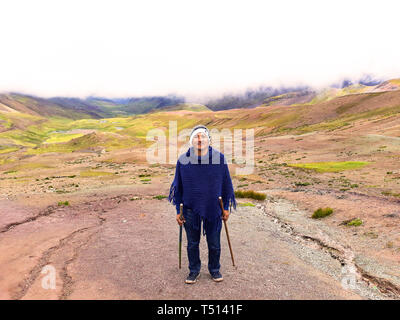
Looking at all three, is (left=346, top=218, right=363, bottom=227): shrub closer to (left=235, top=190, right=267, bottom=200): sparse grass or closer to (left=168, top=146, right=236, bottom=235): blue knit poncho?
(left=235, top=190, right=267, bottom=200): sparse grass

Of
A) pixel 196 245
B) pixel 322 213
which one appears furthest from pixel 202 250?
pixel 322 213

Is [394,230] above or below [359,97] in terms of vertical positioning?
below

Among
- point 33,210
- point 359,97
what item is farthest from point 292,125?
point 33,210

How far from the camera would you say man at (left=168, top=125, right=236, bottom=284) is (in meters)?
6.01

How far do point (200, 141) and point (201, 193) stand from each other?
121 centimetres

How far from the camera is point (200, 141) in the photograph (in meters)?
5.89

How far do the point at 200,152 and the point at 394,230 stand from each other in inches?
354

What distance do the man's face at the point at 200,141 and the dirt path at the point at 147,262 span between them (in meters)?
3.17

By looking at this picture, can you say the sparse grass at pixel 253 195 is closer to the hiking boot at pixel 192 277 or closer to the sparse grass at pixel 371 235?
the sparse grass at pixel 371 235

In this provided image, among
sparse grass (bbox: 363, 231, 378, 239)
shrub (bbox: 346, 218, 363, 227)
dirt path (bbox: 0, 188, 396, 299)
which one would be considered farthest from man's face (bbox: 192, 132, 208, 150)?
shrub (bbox: 346, 218, 363, 227)

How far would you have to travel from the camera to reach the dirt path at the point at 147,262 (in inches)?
226

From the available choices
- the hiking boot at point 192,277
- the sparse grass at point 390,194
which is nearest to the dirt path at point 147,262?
the hiking boot at point 192,277
